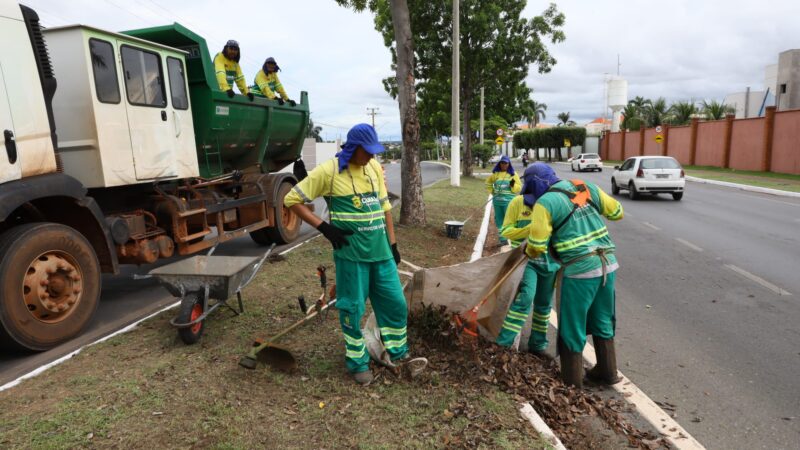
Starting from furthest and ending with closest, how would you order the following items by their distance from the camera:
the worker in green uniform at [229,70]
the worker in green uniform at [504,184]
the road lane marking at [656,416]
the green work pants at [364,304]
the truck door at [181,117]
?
the worker in green uniform at [504,184] → the worker in green uniform at [229,70] → the truck door at [181,117] → the green work pants at [364,304] → the road lane marking at [656,416]

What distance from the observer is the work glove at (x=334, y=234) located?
3.73 meters

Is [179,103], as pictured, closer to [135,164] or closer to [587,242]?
[135,164]

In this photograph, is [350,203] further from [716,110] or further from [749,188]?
[716,110]

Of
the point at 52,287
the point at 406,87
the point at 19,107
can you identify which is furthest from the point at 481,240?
the point at 19,107

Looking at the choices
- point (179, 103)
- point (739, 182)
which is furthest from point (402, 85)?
point (739, 182)

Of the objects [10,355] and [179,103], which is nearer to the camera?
[10,355]

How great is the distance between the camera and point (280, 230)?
9188 mm

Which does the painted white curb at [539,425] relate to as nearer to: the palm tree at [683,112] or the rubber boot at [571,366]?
the rubber boot at [571,366]

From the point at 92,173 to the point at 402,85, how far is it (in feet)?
18.6

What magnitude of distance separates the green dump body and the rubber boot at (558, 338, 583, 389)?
5516 mm

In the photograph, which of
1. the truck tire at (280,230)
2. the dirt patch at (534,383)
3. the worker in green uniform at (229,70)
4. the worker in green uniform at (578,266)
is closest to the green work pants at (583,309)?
the worker in green uniform at (578,266)

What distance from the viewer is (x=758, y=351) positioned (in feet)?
15.9

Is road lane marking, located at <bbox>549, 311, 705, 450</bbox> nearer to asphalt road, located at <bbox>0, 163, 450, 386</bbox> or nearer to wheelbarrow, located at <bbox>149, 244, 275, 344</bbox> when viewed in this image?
wheelbarrow, located at <bbox>149, 244, 275, 344</bbox>

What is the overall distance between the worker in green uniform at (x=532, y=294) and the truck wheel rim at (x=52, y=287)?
372 centimetres
